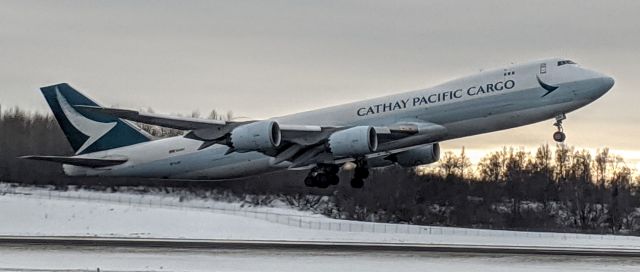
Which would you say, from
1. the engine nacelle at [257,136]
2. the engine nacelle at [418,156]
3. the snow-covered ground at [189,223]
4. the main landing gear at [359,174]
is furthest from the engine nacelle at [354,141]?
the snow-covered ground at [189,223]

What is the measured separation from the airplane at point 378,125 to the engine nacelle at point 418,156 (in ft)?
0.15

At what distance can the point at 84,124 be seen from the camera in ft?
182

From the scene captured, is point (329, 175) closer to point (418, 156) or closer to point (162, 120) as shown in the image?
point (418, 156)

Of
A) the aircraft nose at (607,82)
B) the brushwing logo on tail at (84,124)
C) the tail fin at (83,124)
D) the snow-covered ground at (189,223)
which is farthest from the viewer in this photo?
the brushwing logo on tail at (84,124)

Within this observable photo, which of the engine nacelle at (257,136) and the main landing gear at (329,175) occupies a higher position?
the engine nacelle at (257,136)

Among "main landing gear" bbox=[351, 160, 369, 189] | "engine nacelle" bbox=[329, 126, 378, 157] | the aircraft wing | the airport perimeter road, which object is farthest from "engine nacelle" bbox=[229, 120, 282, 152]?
"main landing gear" bbox=[351, 160, 369, 189]

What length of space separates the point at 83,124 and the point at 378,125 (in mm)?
18534

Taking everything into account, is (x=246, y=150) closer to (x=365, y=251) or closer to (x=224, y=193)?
(x=365, y=251)

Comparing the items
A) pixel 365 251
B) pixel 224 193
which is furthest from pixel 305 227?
pixel 365 251

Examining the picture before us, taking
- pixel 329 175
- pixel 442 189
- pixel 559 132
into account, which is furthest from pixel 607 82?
pixel 442 189

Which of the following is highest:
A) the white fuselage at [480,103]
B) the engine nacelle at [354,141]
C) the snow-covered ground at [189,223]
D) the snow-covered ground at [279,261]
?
the white fuselage at [480,103]

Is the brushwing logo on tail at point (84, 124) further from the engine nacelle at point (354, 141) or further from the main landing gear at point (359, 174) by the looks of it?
the engine nacelle at point (354, 141)

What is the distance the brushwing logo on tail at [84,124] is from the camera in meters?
54.6

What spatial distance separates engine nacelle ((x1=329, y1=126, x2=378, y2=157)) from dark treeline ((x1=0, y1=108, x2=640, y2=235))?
22.1 meters
